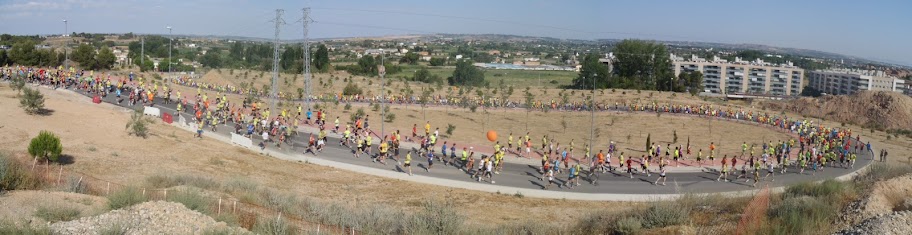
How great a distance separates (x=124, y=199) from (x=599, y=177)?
20295 mm

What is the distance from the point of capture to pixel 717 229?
1333cm

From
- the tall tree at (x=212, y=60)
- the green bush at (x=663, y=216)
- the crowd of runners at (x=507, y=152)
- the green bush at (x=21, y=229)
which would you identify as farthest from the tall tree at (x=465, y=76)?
the green bush at (x=21, y=229)

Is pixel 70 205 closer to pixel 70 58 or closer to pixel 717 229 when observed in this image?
pixel 717 229

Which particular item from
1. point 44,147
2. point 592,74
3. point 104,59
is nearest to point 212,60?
point 104,59

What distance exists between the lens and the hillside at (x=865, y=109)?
71000 millimetres

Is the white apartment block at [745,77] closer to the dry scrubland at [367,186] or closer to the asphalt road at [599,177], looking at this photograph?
the dry scrubland at [367,186]

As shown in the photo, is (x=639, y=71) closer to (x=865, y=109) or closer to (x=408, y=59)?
(x=865, y=109)

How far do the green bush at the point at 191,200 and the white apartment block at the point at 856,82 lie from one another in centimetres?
13492

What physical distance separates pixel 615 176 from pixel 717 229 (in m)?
16.8

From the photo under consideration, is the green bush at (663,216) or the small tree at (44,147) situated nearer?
the green bush at (663,216)

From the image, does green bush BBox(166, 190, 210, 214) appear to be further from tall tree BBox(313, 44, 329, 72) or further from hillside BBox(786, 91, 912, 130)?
tall tree BBox(313, 44, 329, 72)

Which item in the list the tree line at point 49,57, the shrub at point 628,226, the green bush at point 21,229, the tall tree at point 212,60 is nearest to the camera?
the green bush at point 21,229

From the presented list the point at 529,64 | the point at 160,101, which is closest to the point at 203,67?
the point at 160,101

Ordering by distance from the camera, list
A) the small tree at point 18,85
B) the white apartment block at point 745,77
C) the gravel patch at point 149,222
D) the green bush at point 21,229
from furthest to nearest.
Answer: the white apartment block at point 745,77 < the small tree at point 18,85 < the gravel patch at point 149,222 < the green bush at point 21,229
